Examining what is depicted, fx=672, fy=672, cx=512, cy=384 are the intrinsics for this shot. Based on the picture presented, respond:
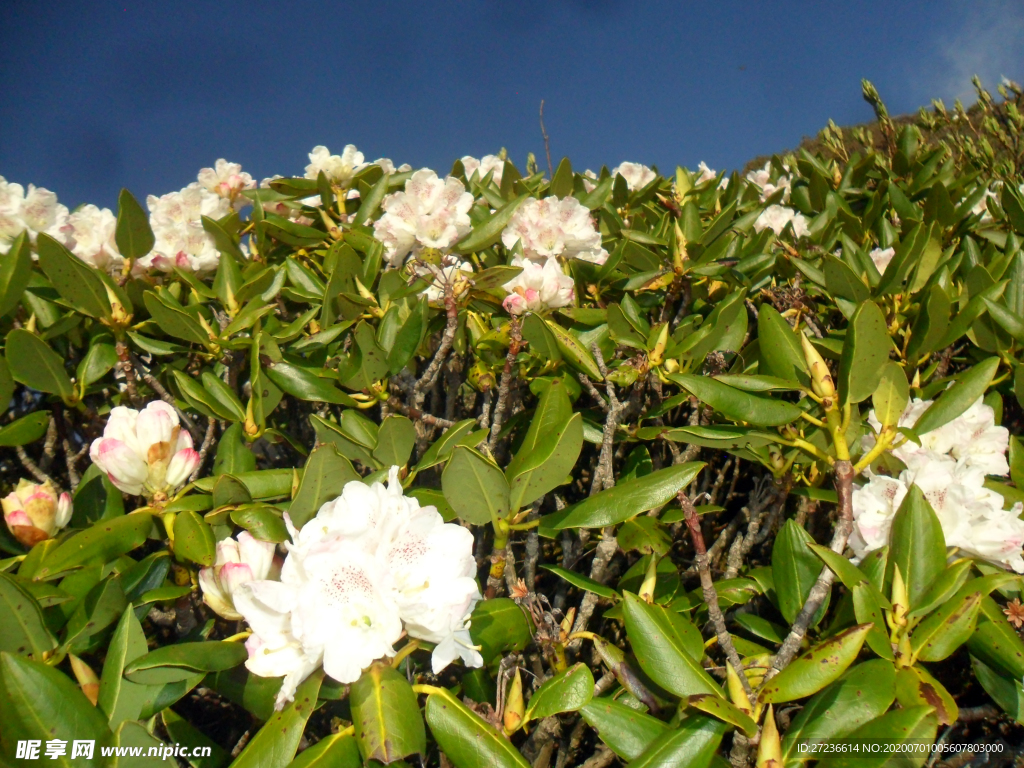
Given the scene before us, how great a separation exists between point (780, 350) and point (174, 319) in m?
1.15

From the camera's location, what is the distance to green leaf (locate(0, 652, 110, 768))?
0.77 meters

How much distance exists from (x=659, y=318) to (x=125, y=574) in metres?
1.30

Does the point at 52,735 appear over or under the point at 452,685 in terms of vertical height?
over

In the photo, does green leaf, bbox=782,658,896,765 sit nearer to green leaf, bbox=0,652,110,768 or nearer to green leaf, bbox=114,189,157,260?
green leaf, bbox=0,652,110,768

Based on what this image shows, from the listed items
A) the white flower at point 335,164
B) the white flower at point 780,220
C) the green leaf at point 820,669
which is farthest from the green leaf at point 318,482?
the white flower at point 780,220

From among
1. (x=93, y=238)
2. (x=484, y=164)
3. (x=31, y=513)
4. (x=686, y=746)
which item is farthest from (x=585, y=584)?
(x=484, y=164)

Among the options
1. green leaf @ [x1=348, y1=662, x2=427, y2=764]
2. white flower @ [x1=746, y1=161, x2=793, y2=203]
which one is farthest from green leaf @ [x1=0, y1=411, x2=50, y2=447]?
white flower @ [x1=746, y1=161, x2=793, y2=203]

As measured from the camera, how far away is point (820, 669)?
31.8 inches

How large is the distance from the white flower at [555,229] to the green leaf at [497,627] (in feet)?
3.08

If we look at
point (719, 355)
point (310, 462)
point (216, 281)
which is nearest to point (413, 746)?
point (310, 462)

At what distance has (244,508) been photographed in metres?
1.03

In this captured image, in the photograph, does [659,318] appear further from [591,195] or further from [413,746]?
[413,746]

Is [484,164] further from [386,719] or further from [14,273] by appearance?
[386,719]

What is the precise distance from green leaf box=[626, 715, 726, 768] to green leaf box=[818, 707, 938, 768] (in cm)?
14
